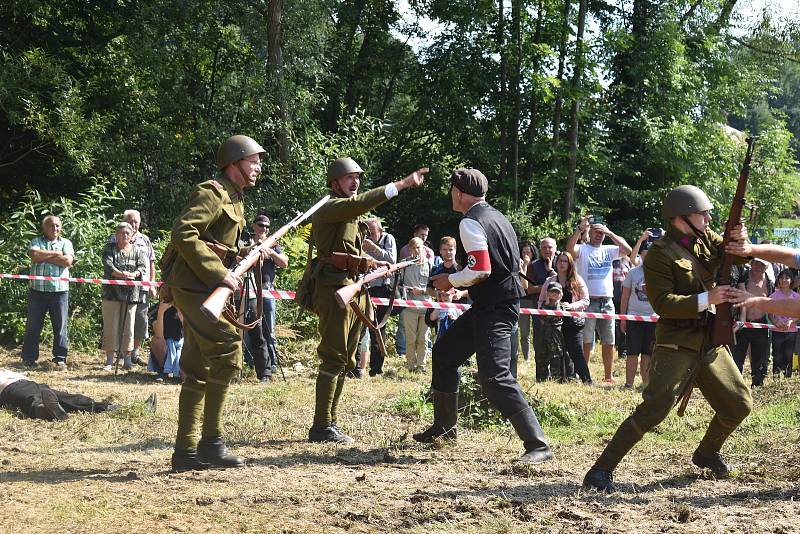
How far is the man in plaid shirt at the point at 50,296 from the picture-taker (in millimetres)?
13664

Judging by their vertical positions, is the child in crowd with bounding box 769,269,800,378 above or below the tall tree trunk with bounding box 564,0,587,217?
below

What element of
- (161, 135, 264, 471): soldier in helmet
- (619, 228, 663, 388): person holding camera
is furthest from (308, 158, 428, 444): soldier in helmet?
(619, 228, 663, 388): person holding camera

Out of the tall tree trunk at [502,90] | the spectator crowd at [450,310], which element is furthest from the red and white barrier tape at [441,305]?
the tall tree trunk at [502,90]

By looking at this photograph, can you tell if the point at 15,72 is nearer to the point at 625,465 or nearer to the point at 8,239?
the point at 8,239

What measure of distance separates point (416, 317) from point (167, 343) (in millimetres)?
3624

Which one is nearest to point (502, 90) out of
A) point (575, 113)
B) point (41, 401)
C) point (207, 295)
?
point (575, 113)

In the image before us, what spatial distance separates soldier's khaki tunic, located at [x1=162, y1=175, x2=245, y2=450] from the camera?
22.3ft

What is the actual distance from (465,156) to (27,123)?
13.2m

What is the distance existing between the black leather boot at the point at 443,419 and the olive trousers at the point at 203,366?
1.88 metres

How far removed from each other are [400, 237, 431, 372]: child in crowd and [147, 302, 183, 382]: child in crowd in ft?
11.0

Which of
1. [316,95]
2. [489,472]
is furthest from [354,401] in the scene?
[316,95]

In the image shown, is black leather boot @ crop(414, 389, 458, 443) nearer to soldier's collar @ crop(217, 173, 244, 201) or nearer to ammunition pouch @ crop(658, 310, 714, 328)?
ammunition pouch @ crop(658, 310, 714, 328)

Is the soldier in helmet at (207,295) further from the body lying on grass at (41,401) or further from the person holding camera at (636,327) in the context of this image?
the person holding camera at (636,327)

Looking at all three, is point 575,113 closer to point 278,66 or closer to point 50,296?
point 278,66
